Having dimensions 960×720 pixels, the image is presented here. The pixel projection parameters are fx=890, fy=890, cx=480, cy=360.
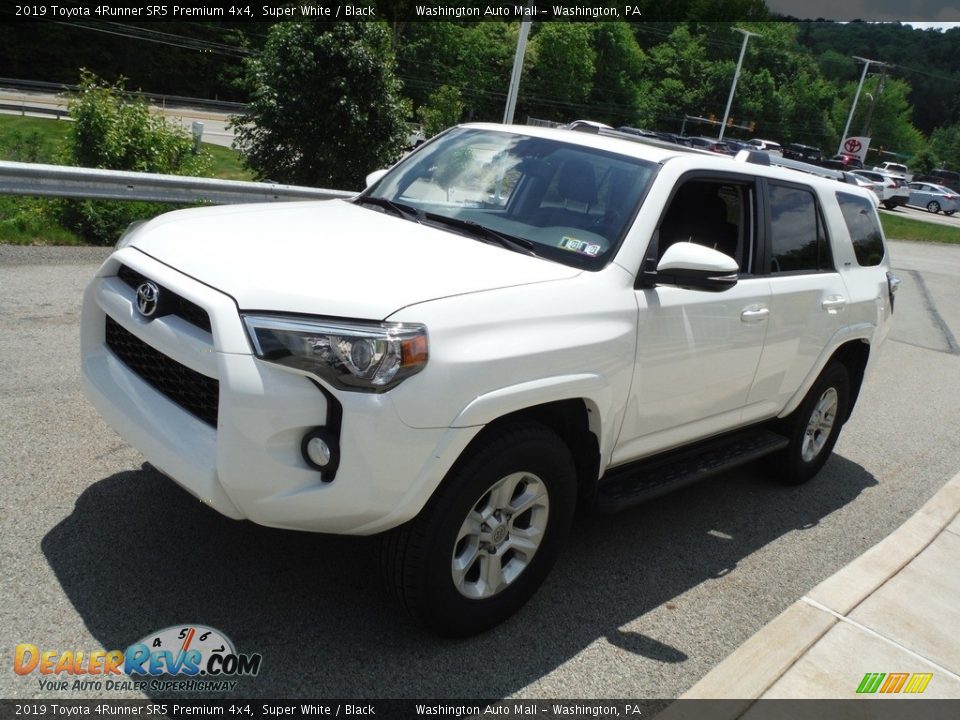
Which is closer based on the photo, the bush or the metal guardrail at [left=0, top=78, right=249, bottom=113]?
the bush

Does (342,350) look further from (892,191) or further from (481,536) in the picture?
(892,191)

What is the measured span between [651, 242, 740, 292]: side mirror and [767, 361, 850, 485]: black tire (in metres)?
2.01

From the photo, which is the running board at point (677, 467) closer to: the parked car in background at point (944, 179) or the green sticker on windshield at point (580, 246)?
the green sticker on windshield at point (580, 246)

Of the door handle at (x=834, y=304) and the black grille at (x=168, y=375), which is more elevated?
the door handle at (x=834, y=304)

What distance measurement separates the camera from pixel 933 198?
51.1 meters

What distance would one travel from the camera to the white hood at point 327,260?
2969mm

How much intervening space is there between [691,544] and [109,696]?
299 cm

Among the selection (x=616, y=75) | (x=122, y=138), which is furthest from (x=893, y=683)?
(x=616, y=75)

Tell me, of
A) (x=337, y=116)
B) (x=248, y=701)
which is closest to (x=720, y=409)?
(x=248, y=701)

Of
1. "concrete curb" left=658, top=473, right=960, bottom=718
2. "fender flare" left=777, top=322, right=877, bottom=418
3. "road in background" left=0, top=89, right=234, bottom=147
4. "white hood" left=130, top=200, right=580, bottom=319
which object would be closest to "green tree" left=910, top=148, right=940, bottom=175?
"road in background" left=0, top=89, right=234, bottom=147

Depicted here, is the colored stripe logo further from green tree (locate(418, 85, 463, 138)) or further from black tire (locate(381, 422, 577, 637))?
green tree (locate(418, 85, 463, 138))

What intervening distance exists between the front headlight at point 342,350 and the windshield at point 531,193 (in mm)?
1096

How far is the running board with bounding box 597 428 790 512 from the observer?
3973 mm

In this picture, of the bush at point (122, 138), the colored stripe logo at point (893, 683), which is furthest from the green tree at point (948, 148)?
the colored stripe logo at point (893, 683)
